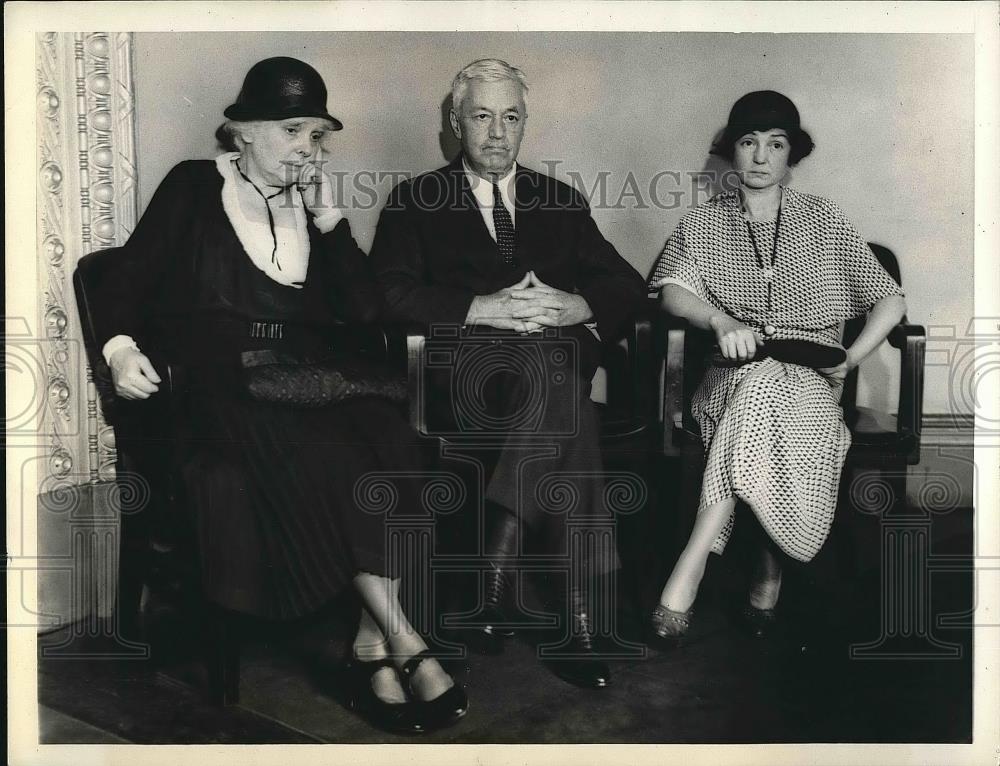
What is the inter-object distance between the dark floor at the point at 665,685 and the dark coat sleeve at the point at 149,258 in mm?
894

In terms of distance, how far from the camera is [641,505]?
2.78 meters

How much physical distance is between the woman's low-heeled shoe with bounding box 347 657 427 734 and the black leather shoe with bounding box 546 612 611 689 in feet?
1.35

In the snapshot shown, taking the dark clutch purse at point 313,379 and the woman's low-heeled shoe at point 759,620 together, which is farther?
the woman's low-heeled shoe at point 759,620

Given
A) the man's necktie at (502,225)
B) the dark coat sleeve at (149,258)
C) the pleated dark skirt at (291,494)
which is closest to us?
the pleated dark skirt at (291,494)

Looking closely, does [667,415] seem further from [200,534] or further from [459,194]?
[200,534]

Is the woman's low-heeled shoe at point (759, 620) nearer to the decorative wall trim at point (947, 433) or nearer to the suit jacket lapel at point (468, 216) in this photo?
the decorative wall trim at point (947, 433)

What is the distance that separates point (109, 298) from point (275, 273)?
0.45 meters

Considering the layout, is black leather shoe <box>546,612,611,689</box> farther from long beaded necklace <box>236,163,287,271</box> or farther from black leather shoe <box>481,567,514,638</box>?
long beaded necklace <box>236,163,287,271</box>

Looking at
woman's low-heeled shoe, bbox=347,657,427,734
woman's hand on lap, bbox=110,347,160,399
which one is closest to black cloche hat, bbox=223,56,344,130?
woman's hand on lap, bbox=110,347,160,399

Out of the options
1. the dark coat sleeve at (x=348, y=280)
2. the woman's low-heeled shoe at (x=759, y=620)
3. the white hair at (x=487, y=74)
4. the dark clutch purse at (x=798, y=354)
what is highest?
the white hair at (x=487, y=74)

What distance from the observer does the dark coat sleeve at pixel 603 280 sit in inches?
114

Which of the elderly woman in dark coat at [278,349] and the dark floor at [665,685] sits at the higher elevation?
the elderly woman in dark coat at [278,349]

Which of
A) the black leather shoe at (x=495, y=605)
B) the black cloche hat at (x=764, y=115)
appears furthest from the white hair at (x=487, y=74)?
the black leather shoe at (x=495, y=605)

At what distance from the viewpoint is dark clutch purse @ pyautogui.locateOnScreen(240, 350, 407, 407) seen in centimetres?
265
